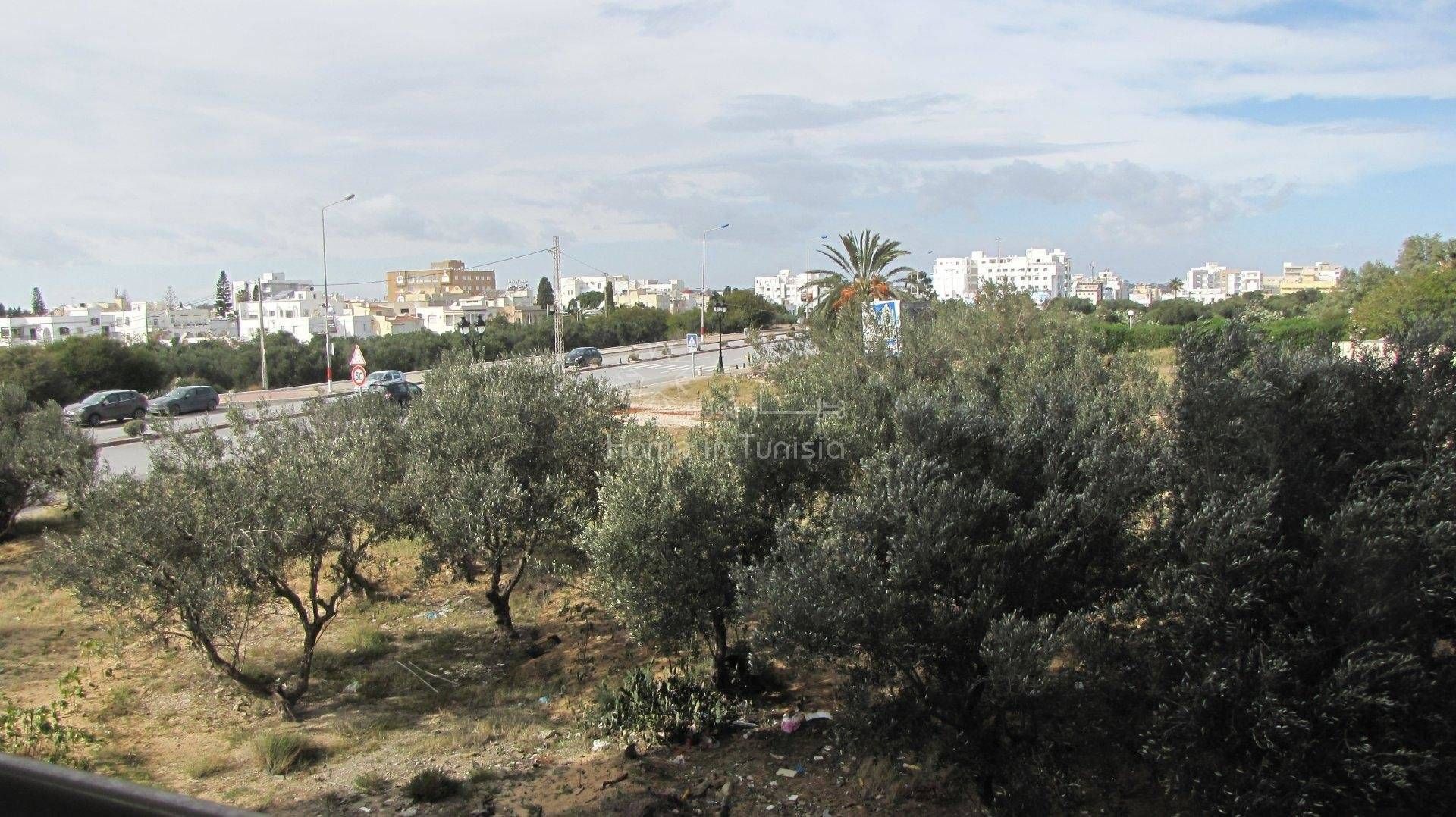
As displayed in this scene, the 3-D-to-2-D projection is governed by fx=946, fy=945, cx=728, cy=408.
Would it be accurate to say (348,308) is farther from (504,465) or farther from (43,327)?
(504,465)

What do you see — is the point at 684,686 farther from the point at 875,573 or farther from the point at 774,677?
the point at 875,573

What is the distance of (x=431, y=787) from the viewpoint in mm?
8852

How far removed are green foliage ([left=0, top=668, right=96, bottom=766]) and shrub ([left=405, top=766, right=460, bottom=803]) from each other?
3554mm

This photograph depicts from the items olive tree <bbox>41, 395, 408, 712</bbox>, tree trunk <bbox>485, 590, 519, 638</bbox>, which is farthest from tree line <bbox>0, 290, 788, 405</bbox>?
olive tree <bbox>41, 395, 408, 712</bbox>

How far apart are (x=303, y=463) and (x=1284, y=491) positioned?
10723mm

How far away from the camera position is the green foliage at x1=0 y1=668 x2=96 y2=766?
31.3 ft

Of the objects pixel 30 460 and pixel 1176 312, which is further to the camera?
pixel 1176 312

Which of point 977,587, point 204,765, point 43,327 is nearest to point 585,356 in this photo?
point 204,765

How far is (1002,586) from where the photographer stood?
805cm

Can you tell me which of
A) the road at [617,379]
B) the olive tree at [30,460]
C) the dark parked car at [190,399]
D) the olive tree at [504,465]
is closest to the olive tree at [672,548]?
the olive tree at [504,465]

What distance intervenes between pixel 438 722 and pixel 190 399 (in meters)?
31.9

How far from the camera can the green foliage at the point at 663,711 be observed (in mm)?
10172

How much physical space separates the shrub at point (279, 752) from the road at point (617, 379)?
4487 millimetres

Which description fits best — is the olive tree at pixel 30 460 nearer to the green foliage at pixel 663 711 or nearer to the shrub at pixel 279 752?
the shrub at pixel 279 752
